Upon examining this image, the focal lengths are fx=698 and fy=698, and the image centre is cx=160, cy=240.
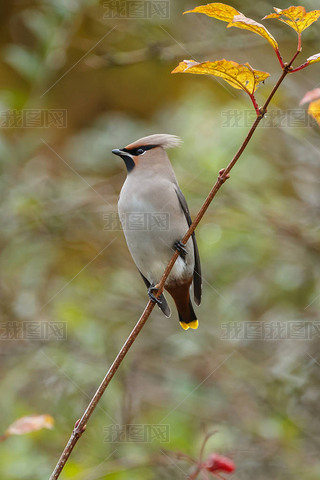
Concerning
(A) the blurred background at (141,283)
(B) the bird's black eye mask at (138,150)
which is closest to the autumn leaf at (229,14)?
(B) the bird's black eye mask at (138,150)

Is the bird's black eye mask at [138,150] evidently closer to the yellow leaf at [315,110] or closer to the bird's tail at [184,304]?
the bird's tail at [184,304]

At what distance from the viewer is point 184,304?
358cm

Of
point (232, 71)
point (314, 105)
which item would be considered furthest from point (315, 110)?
point (232, 71)

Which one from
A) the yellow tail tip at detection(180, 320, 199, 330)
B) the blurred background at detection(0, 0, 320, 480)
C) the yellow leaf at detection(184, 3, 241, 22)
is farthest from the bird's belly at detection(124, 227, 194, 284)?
the yellow leaf at detection(184, 3, 241, 22)

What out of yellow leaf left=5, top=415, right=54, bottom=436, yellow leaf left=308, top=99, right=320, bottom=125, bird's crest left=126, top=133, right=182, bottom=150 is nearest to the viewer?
yellow leaf left=308, top=99, right=320, bottom=125

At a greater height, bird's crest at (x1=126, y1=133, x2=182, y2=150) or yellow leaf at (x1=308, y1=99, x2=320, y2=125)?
bird's crest at (x1=126, y1=133, x2=182, y2=150)

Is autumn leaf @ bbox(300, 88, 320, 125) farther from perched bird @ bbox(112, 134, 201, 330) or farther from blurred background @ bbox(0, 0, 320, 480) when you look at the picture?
blurred background @ bbox(0, 0, 320, 480)

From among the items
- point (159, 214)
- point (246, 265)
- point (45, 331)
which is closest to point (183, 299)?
point (159, 214)

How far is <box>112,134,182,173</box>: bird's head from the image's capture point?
10.3 feet

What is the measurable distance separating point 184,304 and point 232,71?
193 cm

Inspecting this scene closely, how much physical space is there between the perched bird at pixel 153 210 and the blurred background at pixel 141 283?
2.66 feet

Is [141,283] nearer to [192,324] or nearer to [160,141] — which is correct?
[192,324]

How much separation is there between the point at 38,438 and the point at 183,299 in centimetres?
127

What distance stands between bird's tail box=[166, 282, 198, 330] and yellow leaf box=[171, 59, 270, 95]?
1782mm
